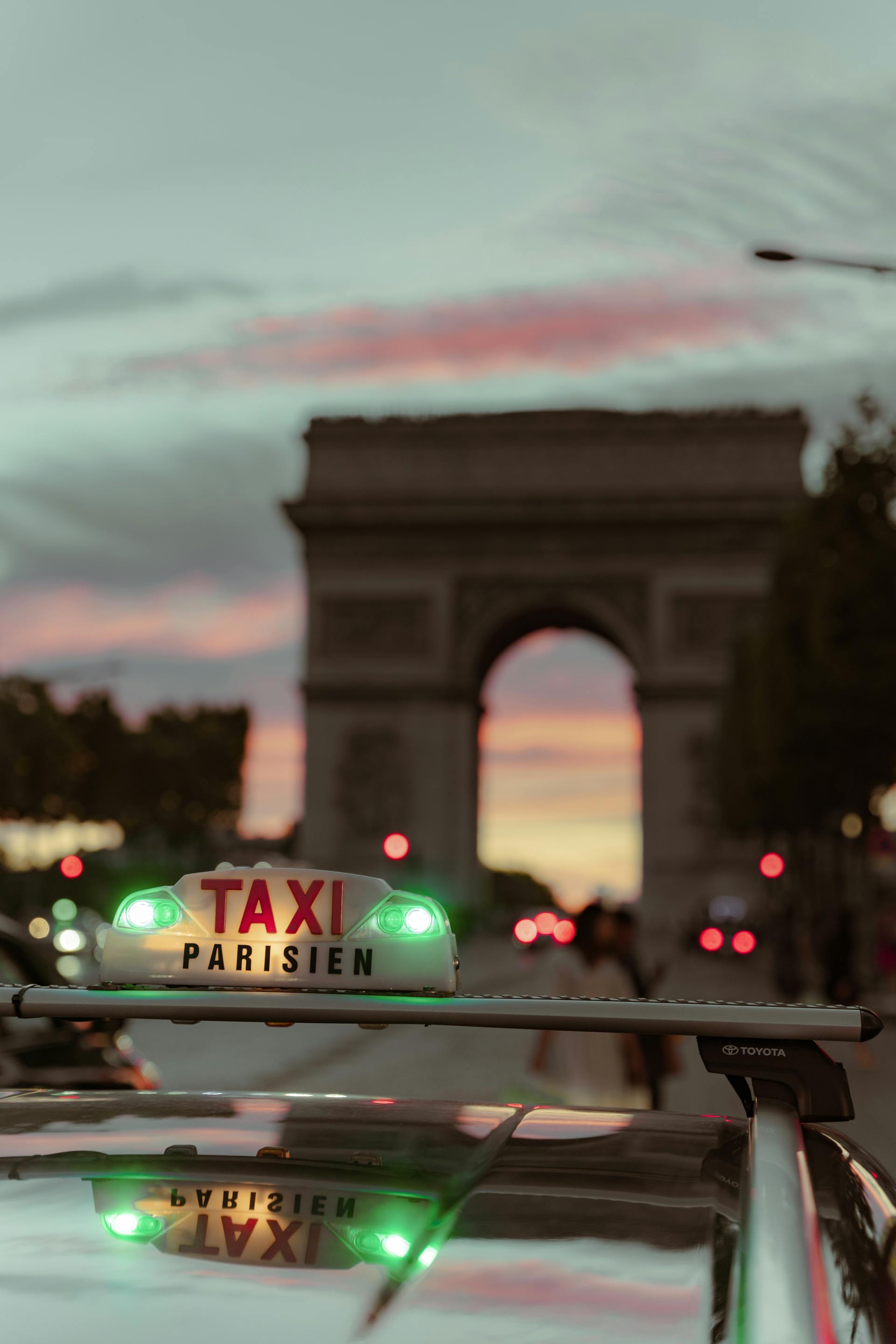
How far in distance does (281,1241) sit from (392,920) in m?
0.50

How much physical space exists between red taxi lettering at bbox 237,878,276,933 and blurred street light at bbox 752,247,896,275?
14.2 meters

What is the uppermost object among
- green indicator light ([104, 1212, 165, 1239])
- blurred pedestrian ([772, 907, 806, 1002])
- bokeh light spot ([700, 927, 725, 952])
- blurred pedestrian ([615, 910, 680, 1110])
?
blurred pedestrian ([772, 907, 806, 1002])

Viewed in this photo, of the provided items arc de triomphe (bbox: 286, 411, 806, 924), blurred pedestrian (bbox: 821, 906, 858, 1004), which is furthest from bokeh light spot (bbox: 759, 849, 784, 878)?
arc de triomphe (bbox: 286, 411, 806, 924)

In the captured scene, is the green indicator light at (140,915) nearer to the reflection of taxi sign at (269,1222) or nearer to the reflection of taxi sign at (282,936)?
the reflection of taxi sign at (282,936)

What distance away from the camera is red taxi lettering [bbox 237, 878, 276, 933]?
227 centimetres

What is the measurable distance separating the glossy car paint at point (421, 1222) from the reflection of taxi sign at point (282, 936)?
0.18 m

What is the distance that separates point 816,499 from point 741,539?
1538 cm

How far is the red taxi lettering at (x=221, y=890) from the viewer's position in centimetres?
228

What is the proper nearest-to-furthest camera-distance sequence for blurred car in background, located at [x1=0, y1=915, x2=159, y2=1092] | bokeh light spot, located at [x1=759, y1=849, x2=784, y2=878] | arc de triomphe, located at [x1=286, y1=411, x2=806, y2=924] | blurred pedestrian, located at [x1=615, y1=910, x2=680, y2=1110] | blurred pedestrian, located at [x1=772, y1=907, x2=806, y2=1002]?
blurred car in background, located at [x1=0, y1=915, x2=159, y2=1092] < blurred pedestrian, located at [x1=615, y1=910, x2=680, y2=1110] < bokeh light spot, located at [x1=759, y1=849, x2=784, y2=878] < blurred pedestrian, located at [x1=772, y1=907, x2=806, y2=1002] < arc de triomphe, located at [x1=286, y1=411, x2=806, y2=924]

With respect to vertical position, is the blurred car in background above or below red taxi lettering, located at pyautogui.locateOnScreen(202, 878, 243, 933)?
above

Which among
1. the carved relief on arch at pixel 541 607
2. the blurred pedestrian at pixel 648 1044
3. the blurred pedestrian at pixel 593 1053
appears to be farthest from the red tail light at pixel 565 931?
the carved relief on arch at pixel 541 607

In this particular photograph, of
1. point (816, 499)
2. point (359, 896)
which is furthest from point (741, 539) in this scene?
point (359, 896)

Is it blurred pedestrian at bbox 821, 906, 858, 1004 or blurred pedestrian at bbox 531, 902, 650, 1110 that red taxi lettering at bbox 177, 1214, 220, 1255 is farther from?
blurred pedestrian at bbox 821, 906, 858, 1004

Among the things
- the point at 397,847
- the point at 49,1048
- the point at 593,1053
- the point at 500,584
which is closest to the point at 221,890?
the point at 49,1048
